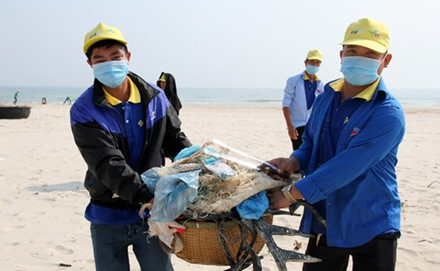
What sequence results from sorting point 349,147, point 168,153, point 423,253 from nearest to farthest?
1. point 349,147
2. point 168,153
3. point 423,253

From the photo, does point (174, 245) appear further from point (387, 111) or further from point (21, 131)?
point (21, 131)

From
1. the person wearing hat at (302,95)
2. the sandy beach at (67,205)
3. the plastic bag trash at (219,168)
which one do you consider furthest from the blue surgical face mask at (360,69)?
the person wearing hat at (302,95)

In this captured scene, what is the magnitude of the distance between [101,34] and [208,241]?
127 centimetres

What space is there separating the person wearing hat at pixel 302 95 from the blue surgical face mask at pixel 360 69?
401 centimetres

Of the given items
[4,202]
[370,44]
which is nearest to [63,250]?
[4,202]

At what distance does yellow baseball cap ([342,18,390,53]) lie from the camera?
229 cm

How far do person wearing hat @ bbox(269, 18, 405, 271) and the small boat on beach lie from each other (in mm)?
17059

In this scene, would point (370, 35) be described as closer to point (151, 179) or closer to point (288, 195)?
point (288, 195)

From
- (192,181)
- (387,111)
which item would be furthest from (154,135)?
(387,111)

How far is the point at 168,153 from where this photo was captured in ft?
9.64

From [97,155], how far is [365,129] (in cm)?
142

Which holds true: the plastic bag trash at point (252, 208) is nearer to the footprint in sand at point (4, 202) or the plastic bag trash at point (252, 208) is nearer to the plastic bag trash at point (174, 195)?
the plastic bag trash at point (174, 195)

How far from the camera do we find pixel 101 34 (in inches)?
97.0

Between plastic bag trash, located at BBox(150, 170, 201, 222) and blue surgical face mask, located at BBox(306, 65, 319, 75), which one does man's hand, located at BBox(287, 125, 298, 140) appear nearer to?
blue surgical face mask, located at BBox(306, 65, 319, 75)
